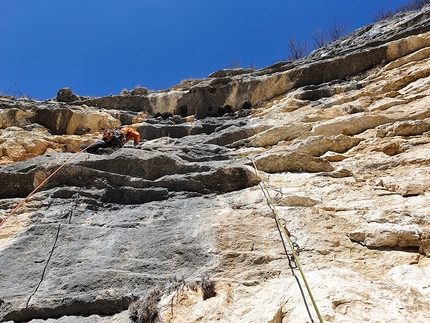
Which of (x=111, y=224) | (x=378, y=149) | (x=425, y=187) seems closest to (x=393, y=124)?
(x=378, y=149)

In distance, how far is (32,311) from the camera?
3.49 meters

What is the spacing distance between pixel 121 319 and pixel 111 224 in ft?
5.95

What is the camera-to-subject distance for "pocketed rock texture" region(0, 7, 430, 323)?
2957 millimetres

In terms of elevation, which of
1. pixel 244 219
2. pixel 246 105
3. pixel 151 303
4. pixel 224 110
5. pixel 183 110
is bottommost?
pixel 151 303

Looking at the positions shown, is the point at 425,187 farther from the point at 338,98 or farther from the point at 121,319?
the point at 338,98

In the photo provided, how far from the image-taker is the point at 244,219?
14.3ft

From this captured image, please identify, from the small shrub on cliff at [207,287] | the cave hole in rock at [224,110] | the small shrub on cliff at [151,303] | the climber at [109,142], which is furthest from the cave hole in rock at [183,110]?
the small shrub on cliff at [207,287]

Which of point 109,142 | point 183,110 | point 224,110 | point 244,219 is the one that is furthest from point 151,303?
point 183,110

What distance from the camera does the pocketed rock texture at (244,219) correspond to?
116 inches

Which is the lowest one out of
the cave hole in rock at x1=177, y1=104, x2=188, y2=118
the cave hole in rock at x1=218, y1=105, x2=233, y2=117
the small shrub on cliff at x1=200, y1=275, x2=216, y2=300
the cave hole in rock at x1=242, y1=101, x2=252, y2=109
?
the small shrub on cliff at x1=200, y1=275, x2=216, y2=300

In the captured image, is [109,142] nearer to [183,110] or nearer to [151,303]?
[183,110]

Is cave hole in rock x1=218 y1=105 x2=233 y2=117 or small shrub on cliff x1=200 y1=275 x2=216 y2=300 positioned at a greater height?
cave hole in rock x1=218 y1=105 x2=233 y2=117

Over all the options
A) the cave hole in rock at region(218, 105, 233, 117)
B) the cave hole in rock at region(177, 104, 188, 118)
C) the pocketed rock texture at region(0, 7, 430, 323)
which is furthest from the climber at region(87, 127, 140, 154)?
the cave hole in rock at region(218, 105, 233, 117)

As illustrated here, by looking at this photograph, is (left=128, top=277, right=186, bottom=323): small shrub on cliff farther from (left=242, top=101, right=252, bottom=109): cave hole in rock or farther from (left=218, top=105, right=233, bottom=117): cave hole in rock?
(left=218, top=105, right=233, bottom=117): cave hole in rock
